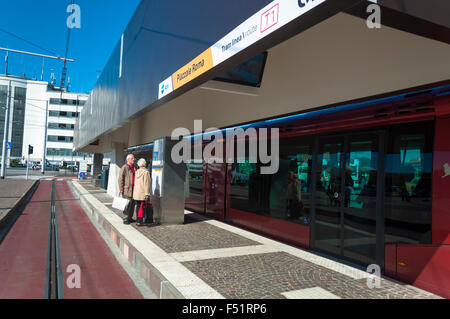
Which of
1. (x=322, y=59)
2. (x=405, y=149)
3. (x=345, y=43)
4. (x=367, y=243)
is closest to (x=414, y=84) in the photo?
(x=405, y=149)

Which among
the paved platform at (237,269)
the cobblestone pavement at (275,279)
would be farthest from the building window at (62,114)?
the cobblestone pavement at (275,279)

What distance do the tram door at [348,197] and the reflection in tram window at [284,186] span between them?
382 millimetres

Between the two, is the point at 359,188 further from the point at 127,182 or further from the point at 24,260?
the point at 24,260

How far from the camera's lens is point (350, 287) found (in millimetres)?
4059

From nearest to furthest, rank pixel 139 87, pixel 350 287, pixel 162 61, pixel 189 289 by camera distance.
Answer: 1. pixel 189 289
2. pixel 350 287
3. pixel 162 61
4. pixel 139 87

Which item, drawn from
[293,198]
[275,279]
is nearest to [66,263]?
[275,279]

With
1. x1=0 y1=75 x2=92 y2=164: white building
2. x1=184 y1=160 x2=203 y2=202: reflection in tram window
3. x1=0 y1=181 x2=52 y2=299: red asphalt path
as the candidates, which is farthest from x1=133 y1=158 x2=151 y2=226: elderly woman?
x1=0 y1=75 x2=92 y2=164: white building

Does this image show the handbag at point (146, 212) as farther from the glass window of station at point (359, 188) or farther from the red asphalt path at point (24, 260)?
the glass window of station at point (359, 188)

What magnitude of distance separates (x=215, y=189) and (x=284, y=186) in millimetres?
3569

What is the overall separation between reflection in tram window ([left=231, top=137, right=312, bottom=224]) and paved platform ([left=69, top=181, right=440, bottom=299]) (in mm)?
741

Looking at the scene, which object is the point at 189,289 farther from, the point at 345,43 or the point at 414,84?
the point at 345,43

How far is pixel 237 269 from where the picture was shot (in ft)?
15.3

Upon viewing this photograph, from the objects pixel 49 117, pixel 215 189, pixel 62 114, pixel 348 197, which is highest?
pixel 62 114

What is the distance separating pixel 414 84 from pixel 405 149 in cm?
94
